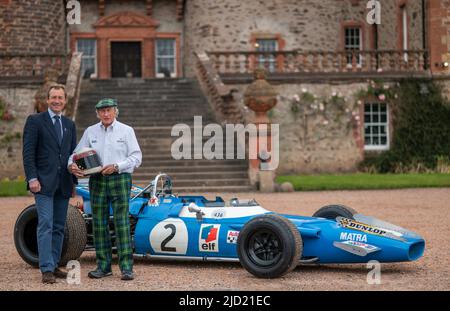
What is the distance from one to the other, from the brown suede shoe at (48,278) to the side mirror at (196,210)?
62.3 inches

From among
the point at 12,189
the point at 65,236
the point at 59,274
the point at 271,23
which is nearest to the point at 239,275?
the point at 59,274

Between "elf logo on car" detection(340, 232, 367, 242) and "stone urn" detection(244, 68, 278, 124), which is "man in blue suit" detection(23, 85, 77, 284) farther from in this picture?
"stone urn" detection(244, 68, 278, 124)

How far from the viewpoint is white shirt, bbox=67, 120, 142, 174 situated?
8.40 m

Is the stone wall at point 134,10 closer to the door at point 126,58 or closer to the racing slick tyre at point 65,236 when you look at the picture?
the door at point 126,58

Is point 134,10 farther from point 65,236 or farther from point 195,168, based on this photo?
point 65,236

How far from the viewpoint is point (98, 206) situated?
332 inches

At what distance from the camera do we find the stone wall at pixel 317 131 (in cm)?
2594

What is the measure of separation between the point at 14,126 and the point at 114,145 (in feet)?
56.2

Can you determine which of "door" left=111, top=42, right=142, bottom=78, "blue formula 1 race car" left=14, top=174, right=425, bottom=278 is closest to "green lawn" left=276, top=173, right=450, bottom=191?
"blue formula 1 race car" left=14, top=174, right=425, bottom=278

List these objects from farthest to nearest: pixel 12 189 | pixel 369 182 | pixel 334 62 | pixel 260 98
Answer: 1. pixel 334 62
2. pixel 369 182
3. pixel 260 98
4. pixel 12 189

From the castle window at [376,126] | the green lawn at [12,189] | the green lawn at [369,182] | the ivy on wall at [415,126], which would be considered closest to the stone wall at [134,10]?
the castle window at [376,126]

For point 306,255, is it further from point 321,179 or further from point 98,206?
point 321,179

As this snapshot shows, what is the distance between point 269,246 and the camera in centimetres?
828
